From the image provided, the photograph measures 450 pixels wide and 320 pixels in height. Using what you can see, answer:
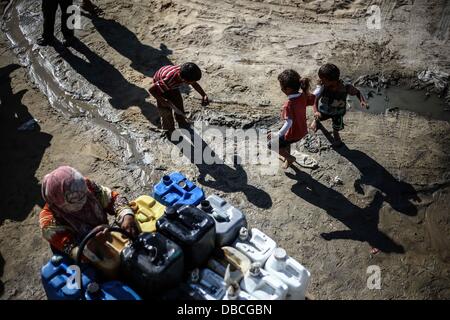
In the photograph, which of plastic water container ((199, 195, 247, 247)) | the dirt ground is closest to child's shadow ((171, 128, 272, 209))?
the dirt ground

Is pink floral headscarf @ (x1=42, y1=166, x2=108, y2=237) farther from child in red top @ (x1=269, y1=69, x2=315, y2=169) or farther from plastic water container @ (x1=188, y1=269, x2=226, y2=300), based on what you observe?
child in red top @ (x1=269, y1=69, x2=315, y2=169)

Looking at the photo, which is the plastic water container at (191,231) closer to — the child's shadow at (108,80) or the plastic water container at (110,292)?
the plastic water container at (110,292)

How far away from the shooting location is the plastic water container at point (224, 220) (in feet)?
11.3

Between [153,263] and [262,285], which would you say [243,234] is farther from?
[153,263]

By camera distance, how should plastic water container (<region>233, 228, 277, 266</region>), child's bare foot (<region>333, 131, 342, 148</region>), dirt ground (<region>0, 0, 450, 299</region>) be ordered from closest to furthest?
plastic water container (<region>233, 228, 277, 266</region>) → dirt ground (<region>0, 0, 450, 299</region>) → child's bare foot (<region>333, 131, 342, 148</region>)

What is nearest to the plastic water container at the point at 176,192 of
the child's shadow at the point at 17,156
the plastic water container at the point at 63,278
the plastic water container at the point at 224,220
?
the plastic water container at the point at 224,220

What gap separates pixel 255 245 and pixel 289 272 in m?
0.36

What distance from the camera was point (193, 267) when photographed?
10.8ft

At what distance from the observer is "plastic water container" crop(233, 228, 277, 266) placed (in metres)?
3.40

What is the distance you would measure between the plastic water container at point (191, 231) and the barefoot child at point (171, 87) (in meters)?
2.25

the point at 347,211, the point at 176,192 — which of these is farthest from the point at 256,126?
the point at 176,192

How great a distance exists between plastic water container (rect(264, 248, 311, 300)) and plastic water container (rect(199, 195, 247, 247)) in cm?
39

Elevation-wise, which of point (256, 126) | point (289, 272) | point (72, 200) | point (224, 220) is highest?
point (72, 200)
